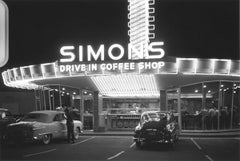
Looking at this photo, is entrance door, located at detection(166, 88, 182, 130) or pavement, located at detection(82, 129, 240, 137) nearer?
pavement, located at detection(82, 129, 240, 137)

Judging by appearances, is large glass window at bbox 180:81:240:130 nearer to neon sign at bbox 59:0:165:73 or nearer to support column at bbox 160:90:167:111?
support column at bbox 160:90:167:111

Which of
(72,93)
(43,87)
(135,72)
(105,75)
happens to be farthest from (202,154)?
(43,87)

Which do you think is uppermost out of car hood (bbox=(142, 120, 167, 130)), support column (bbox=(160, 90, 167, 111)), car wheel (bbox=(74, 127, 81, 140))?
support column (bbox=(160, 90, 167, 111))

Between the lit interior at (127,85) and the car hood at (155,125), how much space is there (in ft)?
22.3

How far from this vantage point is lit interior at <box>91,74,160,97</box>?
77.6 feet

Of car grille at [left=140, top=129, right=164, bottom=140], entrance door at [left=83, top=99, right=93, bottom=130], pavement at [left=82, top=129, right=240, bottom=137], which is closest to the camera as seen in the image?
car grille at [left=140, top=129, right=164, bottom=140]

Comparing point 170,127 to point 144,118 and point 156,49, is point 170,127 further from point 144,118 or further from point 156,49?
point 156,49

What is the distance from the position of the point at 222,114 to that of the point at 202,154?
1134 centimetres

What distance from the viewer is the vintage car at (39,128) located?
16391mm

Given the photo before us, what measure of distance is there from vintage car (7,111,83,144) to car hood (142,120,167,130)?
184 inches

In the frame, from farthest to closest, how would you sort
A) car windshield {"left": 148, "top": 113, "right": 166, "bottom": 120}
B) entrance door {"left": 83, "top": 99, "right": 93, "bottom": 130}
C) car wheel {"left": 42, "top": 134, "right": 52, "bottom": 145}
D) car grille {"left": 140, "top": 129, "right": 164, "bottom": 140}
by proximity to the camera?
entrance door {"left": 83, "top": 99, "right": 93, "bottom": 130}, car wheel {"left": 42, "top": 134, "right": 52, "bottom": 145}, car windshield {"left": 148, "top": 113, "right": 166, "bottom": 120}, car grille {"left": 140, "top": 129, "right": 164, "bottom": 140}

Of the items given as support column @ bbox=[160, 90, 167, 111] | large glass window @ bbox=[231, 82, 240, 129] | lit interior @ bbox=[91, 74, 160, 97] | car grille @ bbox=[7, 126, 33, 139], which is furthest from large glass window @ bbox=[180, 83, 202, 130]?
car grille @ bbox=[7, 126, 33, 139]

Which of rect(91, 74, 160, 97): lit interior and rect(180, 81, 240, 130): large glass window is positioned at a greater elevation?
rect(91, 74, 160, 97): lit interior

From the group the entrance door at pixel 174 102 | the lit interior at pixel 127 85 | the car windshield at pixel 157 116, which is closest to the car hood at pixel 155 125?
the car windshield at pixel 157 116
